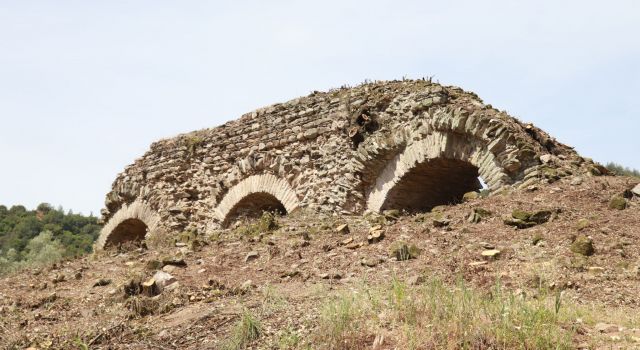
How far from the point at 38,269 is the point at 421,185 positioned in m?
5.57

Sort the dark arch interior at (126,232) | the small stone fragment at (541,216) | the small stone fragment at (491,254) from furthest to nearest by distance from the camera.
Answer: the dark arch interior at (126,232) < the small stone fragment at (541,216) < the small stone fragment at (491,254)

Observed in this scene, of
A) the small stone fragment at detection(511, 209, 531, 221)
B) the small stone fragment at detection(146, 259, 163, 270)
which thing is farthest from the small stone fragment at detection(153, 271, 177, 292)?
the small stone fragment at detection(511, 209, 531, 221)

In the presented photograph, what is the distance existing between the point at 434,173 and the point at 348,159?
132 cm

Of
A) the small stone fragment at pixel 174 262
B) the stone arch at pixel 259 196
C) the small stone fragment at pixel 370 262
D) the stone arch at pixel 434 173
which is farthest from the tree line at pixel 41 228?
the small stone fragment at pixel 370 262

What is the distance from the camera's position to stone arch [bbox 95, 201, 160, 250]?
12289mm

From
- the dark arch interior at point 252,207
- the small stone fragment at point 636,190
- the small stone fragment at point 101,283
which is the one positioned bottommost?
the small stone fragment at point 101,283

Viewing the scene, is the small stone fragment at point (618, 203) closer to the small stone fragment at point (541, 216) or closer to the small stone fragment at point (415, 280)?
the small stone fragment at point (541, 216)

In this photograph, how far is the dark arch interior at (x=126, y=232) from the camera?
13.5 metres

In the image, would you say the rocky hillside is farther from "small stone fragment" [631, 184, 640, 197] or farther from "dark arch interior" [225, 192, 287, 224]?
"dark arch interior" [225, 192, 287, 224]

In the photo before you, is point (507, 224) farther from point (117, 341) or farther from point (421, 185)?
point (117, 341)

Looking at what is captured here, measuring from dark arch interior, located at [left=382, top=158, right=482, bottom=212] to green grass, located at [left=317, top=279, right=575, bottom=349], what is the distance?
4590 millimetres

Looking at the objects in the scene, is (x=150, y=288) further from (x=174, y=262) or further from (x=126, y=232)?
(x=126, y=232)

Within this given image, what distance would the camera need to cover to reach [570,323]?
387cm

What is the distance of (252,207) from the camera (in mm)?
11188
